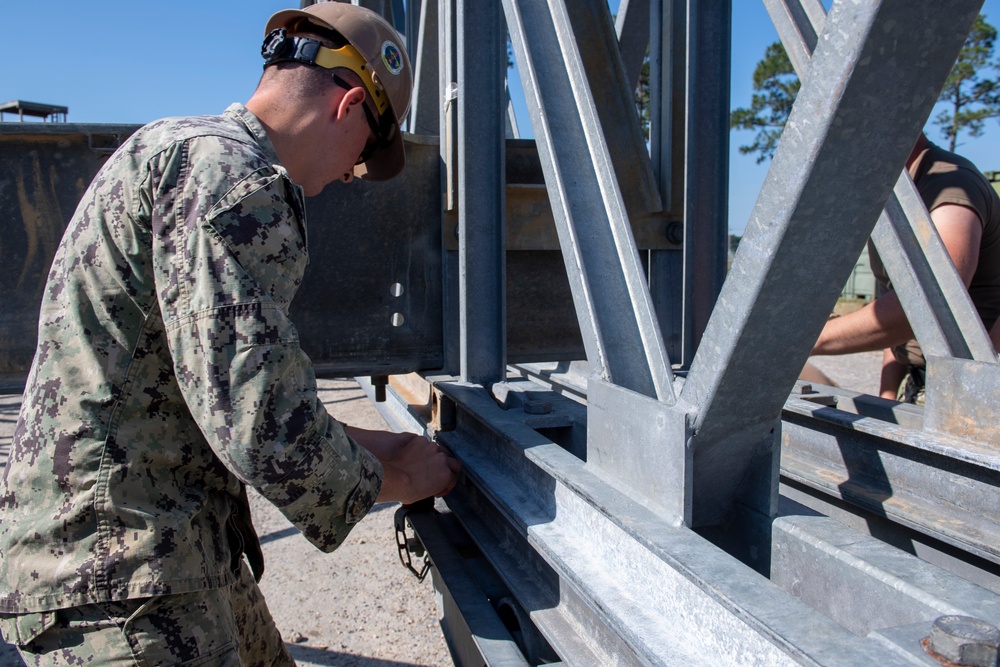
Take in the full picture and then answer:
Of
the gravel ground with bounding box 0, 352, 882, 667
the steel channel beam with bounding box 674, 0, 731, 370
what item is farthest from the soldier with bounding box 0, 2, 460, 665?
the gravel ground with bounding box 0, 352, 882, 667

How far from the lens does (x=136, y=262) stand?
1412 millimetres

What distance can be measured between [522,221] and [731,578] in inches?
72.8

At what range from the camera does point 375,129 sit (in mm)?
1786

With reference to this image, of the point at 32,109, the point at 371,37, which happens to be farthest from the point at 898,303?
the point at 32,109

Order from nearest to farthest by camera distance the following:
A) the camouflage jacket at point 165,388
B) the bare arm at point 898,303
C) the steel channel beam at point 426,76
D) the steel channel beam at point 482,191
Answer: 1. the camouflage jacket at point 165,388
2. the steel channel beam at point 482,191
3. the bare arm at point 898,303
4. the steel channel beam at point 426,76

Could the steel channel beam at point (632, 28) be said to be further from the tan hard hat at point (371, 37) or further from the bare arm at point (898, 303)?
the tan hard hat at point (371, 37)

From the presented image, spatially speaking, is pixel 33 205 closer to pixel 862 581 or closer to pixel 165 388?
pixel 165 388

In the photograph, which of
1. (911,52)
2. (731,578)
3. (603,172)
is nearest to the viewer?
(911,52)

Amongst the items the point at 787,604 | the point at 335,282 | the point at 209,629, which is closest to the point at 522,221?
the point at 335,282

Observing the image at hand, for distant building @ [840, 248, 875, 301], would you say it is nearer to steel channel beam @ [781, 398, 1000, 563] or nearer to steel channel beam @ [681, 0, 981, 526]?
steel channel beam @ [781, 398, 1000, 563]

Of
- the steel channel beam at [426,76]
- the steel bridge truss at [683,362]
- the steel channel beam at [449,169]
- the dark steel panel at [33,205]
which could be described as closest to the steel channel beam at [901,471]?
the steel bridge truss at [683,362]

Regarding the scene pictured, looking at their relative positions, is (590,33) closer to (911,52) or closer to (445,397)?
(445,397)

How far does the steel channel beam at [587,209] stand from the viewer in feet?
5.05

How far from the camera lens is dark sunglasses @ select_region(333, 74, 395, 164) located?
1652 millimetres
